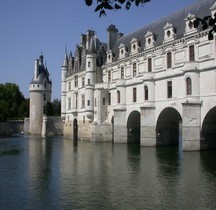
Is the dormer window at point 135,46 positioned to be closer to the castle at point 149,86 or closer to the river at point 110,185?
the castle at point 149,86

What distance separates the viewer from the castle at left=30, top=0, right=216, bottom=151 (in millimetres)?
26422

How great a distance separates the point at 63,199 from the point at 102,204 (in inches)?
64.3

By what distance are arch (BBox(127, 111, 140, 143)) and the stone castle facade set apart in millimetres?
121

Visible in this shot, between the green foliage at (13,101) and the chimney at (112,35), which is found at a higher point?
the chimney at (112,35)

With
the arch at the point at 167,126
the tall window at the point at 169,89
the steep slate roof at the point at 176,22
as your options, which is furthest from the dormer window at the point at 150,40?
the arch at the point at 167,126

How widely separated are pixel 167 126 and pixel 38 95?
3797 centimetres

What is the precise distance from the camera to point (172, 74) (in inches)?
1195

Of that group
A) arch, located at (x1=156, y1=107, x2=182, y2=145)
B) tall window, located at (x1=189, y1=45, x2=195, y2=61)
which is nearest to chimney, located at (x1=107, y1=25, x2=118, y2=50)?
arch, located at (x1=156, y1=107, x2=182, y2=145)

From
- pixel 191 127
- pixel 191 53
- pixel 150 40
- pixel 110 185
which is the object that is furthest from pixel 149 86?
pixel 110 185

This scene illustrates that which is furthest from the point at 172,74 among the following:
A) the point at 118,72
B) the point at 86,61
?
the point at 86,61

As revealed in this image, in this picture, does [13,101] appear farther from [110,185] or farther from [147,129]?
[110,185]

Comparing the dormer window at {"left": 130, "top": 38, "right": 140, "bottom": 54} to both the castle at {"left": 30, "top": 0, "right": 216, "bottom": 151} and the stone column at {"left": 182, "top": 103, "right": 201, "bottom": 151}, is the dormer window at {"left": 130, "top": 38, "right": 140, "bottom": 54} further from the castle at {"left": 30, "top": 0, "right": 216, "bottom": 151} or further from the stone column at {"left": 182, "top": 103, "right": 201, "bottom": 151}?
the stone column at {"left": 182, "top": 103, "right": 201, "bottom": 151}

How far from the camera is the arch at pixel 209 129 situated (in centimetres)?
2641

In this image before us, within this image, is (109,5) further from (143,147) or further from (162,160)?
(143,147)
